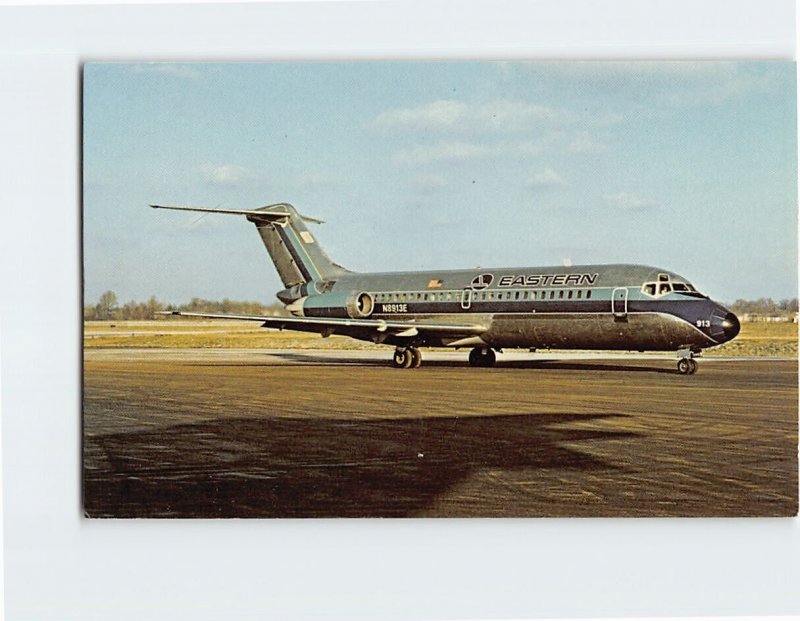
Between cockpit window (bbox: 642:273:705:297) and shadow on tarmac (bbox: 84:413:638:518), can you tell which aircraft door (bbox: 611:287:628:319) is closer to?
cockpit window (bbox: 642:273:705:297)

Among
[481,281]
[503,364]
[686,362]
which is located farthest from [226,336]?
[686,362]

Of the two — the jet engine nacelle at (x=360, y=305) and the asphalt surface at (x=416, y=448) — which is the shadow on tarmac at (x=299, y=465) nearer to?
the asphalt surface at (x=416, y=448)

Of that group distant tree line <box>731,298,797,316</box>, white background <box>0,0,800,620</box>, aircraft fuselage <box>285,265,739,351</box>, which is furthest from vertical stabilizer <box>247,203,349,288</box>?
distant tree line <box>731,298,797,316</box>

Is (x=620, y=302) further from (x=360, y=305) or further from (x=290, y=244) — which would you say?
(x=290, y=244)

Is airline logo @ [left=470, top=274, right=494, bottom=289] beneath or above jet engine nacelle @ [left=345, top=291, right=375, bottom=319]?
above

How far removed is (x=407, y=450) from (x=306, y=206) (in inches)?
107

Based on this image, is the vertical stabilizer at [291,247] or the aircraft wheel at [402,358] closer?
the vertical stabilizer at [291,247]

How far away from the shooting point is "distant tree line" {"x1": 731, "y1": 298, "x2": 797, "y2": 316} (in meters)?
9.34

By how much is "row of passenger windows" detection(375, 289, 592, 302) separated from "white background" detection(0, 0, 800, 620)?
6.70 m

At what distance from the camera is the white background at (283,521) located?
8555 mm

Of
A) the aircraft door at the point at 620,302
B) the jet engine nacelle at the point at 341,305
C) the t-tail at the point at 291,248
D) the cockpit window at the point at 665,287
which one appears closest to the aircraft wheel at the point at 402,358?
the jet engine nacelle at the point at 341,305

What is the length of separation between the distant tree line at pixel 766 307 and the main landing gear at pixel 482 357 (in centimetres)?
583

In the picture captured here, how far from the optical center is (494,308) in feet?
52.6

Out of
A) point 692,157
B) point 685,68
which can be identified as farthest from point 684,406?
point 685,68
